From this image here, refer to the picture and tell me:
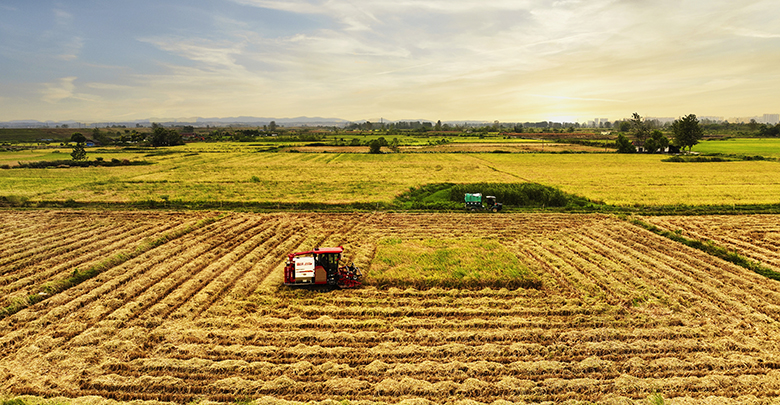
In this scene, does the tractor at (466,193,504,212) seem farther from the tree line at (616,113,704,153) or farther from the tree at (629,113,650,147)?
the tree at (629,113,650,147)

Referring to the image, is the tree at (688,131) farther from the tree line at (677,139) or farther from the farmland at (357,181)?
the farmland at (357,181)

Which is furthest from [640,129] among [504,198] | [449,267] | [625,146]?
[449,267]

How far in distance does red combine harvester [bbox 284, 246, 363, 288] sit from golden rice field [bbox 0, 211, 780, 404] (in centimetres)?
62

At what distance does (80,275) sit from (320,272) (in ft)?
37.2

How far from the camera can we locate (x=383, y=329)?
12.4 meters

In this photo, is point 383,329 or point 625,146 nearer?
point 383,329

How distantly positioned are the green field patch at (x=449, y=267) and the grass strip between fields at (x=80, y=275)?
522 inches

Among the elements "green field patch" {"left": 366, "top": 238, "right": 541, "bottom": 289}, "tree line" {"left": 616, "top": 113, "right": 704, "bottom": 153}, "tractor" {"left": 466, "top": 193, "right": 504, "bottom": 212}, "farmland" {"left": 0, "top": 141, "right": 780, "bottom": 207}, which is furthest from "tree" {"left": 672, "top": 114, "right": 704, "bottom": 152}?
"green field patch" {"left": 366, "top": 238, "right": 541, "bottom": 289}

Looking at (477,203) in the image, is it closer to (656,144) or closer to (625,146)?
(625,146)

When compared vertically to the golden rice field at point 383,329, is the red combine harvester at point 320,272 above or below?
above

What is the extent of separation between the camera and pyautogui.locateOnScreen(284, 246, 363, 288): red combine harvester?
1545 cm

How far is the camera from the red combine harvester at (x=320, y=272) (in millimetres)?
15445

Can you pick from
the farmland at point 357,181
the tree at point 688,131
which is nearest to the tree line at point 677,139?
the tree at point 688,131

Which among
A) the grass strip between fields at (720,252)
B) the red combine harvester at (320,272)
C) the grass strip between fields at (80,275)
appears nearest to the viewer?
the grass strip between fields at (80,275)
